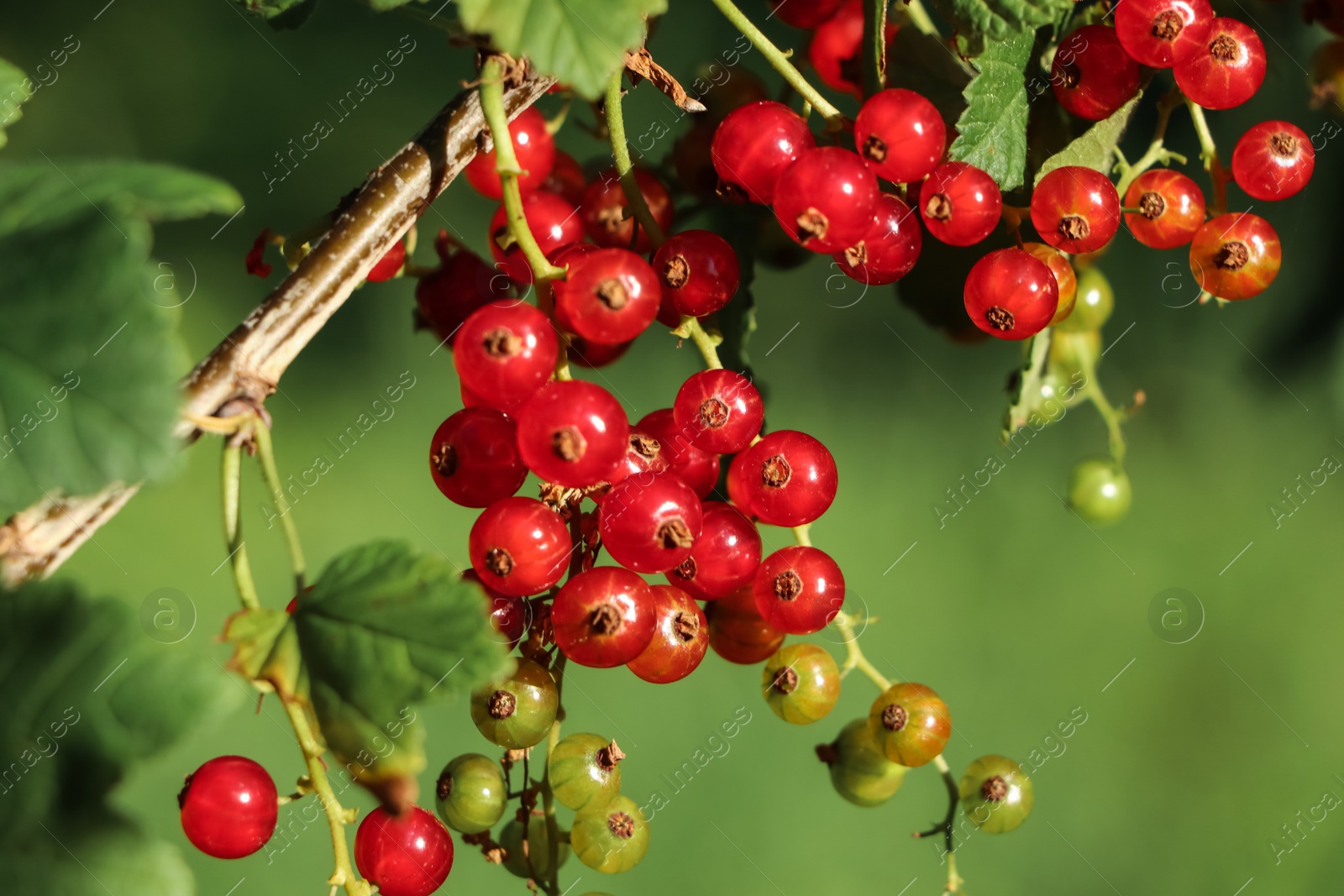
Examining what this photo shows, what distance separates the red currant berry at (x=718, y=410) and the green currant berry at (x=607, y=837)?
0.21m

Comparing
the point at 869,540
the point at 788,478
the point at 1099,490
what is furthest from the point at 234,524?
the point at 869,540

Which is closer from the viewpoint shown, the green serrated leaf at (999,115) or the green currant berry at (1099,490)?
the green serrated leaf at (999,115)

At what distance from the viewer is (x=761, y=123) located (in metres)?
0.47

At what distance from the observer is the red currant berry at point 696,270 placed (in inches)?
18.4

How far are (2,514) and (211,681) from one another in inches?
3.4

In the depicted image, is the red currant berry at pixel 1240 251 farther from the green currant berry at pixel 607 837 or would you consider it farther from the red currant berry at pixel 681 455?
the green currant berry at pixel 607 837

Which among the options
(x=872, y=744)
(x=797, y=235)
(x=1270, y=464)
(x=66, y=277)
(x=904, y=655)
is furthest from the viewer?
(x=904, y=655)

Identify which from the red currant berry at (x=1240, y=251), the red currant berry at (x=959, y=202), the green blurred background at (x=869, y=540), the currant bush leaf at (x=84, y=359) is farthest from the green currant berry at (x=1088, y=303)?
the currant bush leaf at (x=84, y=359)

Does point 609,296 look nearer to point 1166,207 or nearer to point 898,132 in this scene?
point 898,132

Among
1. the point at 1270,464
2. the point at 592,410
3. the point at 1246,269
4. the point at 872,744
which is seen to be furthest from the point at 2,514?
the point at 1270,464

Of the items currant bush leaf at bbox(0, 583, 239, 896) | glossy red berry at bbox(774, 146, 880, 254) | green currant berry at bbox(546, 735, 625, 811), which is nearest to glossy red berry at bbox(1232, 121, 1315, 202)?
glossy red berry at bbox(774, 146, 880, 254)

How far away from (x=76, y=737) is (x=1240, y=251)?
1.93 feet

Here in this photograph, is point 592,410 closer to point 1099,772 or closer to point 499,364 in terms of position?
point 499,364

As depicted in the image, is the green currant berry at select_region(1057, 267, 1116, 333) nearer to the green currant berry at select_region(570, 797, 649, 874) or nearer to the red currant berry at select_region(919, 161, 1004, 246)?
the red currant berry at select_region(919, 161, 1004, 246)
